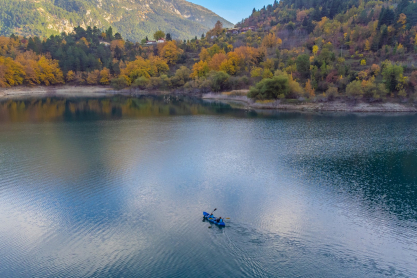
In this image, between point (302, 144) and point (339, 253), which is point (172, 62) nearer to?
point (302, 144)

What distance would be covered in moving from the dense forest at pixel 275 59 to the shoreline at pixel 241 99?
1872 millimetres

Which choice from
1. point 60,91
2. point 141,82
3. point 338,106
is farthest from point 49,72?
point 338,106

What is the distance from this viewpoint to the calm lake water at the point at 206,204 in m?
15.6

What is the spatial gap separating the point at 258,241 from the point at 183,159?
16346 mm

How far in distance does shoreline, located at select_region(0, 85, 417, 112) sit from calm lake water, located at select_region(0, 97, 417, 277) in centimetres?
2565

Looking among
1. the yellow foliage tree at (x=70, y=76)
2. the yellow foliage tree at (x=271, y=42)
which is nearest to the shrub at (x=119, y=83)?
the yellow foliage tree at (x=70, y=76)

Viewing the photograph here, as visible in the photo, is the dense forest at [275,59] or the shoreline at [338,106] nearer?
the shoreline at [338,106]

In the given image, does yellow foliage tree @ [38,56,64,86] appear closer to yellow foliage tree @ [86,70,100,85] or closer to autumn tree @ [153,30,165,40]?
yellow foliage tree @ [86,70,100,85]

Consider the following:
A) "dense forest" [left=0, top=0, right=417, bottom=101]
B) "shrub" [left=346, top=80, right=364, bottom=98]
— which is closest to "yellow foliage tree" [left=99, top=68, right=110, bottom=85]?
"dense forest" [left=0, top=0, right=417, bottom=101]

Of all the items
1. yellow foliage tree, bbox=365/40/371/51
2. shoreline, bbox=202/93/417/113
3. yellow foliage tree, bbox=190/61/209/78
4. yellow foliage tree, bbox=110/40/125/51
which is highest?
yellow foliage tree, bbox=110/40/125/51

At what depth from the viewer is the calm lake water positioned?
15.6m

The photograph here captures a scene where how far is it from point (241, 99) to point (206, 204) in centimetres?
6671

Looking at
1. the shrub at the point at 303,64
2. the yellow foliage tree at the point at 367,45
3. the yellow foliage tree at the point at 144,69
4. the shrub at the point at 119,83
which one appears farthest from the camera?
the yellow foliage tree at the point at 144,69

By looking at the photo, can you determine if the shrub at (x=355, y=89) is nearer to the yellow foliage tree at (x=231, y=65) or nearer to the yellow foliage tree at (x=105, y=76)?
the yellow foliage tree at (x=231, y=65)
